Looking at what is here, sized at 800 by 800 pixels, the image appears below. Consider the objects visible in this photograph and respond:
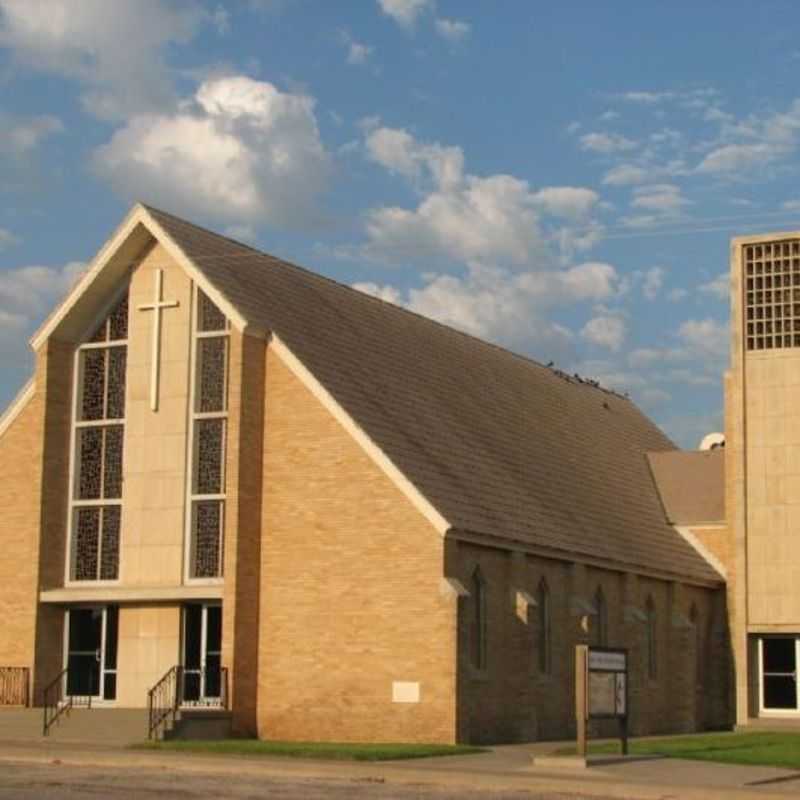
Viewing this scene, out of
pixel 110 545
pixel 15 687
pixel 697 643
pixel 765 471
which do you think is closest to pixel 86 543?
pixel 110 545

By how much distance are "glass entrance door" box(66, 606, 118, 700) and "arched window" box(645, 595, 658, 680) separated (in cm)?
1535

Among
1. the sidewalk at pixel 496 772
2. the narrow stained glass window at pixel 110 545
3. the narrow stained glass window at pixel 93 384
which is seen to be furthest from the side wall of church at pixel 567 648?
the narrow stained glass window at pixel 93 384

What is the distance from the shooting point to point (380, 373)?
41656 millimetres

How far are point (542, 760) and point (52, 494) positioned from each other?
15.8 metres

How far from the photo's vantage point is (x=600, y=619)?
4331 cm

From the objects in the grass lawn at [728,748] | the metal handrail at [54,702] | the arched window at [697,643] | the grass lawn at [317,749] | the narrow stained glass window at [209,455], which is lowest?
the grass lawn at [728,748]

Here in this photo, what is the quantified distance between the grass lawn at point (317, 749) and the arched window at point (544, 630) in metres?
6.58

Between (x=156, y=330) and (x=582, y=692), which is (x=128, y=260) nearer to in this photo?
(x=156, y=330)

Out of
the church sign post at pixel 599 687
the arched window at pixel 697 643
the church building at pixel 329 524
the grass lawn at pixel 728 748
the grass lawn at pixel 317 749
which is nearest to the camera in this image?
the church sign post at pixel 599 687

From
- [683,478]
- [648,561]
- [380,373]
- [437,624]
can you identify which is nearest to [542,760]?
[437,624]

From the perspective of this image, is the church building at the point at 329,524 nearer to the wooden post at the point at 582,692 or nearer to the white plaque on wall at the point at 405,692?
the white plaque on wall at the point at 405,692

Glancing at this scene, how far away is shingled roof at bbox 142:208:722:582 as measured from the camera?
38156mm

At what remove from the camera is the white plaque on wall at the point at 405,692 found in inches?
Answer: 1367

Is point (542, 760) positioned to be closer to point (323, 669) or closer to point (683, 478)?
point (323, 669)
